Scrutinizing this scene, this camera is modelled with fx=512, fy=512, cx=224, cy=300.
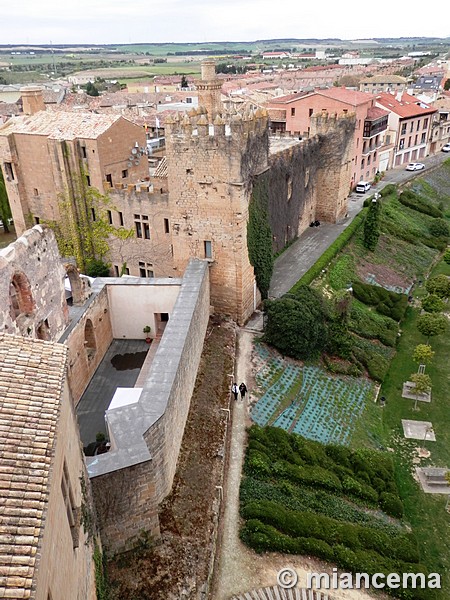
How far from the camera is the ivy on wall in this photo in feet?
84.4

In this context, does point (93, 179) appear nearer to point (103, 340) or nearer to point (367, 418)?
point (103, 340)

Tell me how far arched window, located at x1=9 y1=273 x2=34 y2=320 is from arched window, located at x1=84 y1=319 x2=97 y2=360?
186 inches

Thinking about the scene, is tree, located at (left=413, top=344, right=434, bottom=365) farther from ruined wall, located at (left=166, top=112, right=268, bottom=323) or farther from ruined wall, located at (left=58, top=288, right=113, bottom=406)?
ruined wall, located at (left=58, top=288, right=113, bottom=406)

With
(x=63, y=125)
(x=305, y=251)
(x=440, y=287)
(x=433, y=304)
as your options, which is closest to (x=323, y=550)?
(x=433, y=304)

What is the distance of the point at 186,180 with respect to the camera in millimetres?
24594

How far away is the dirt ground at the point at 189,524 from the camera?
1300cm

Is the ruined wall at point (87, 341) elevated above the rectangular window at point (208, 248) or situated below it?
below

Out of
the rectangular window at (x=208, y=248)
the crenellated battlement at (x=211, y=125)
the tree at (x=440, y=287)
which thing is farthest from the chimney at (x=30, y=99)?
the tree at (x=440, y=287)

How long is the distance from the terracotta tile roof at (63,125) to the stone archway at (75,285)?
40.8 ft

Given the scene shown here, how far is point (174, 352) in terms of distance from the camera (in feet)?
57.5

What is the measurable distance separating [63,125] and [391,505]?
28576 millimetres

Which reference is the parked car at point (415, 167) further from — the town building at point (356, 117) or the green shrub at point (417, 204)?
the green shrub at point (417, 204)

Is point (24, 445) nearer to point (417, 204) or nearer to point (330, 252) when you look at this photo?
point (330, 252)

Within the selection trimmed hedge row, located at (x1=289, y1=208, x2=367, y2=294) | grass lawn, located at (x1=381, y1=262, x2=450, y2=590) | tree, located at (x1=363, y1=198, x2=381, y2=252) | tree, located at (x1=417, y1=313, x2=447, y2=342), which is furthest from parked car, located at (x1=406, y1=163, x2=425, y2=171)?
tree, located at (x1=417, y1=313, x2=447, y2=342)
